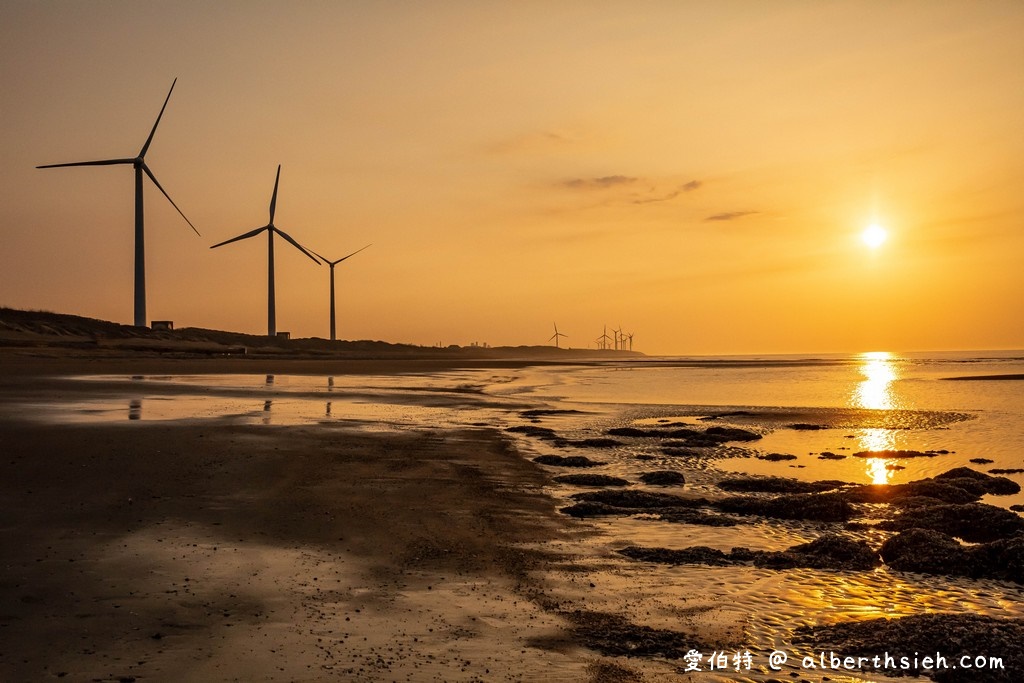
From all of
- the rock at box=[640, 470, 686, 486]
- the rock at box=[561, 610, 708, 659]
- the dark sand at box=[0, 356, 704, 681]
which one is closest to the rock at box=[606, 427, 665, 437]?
the rock at box=[640, 470, 686, 486]

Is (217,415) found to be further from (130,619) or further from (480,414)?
(130,619)

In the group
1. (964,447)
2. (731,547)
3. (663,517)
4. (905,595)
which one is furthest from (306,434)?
(964,447)

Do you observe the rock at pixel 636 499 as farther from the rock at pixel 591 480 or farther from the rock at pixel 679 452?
the rock at pixel 679 452

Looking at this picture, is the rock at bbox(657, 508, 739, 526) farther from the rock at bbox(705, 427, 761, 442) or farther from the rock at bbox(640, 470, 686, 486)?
the rock at bbox(705, 427, 761, 442)

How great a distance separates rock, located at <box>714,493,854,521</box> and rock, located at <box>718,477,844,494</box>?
192 centimetres

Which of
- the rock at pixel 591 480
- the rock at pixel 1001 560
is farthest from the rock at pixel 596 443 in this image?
the rock at pixel 1001 560

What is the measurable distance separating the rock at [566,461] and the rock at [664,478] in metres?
2.23

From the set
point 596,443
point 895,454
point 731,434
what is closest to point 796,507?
point 596,443

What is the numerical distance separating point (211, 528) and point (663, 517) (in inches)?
322

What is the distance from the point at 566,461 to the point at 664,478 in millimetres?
3210

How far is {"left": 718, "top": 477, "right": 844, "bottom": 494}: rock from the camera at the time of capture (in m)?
18.3

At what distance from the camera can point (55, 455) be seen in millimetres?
17062

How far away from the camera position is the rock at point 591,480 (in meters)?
18.3

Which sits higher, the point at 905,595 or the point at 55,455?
the point at 55,455
